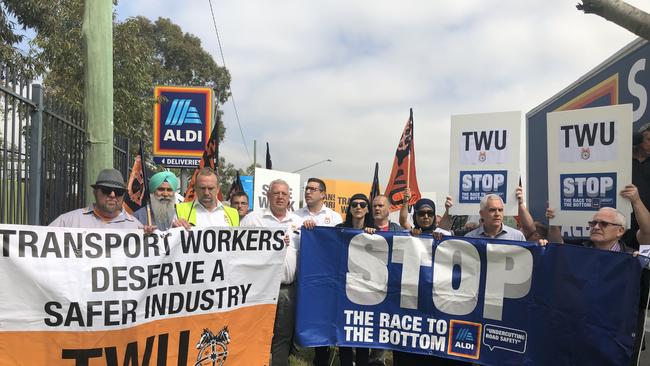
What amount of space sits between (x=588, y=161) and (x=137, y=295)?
3.87 meters

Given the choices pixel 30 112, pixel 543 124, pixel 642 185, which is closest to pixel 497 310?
pixel 642 185

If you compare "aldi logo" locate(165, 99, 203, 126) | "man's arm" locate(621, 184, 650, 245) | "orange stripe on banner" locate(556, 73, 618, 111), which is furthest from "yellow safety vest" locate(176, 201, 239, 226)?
"aldi logo" locate(165, 99, 203, 126)

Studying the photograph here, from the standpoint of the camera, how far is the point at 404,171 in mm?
6707

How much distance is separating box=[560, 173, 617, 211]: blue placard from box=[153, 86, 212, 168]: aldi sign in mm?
7938

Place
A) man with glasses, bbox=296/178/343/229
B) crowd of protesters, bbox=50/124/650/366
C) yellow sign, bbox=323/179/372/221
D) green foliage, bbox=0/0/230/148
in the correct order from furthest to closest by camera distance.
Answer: yellow sign, bbox=323/179/372/221 → green foliage, bbox=0/0/230/148 → man with glasses, bbox=296/178/343/229 → crowd of protesters, bbox=50/124/650/366

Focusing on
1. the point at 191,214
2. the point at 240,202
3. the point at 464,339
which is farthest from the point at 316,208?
the point at 240,202

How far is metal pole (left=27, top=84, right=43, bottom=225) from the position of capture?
16.7ft

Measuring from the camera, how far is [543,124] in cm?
743

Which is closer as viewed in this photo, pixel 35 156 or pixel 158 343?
pixel 158 343

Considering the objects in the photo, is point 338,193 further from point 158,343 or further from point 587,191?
point 158,343

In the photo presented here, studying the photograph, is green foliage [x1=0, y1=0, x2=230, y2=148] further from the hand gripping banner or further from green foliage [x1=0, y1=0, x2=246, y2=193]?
the hand gripping banner

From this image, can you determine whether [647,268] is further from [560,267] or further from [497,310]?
[497,310]

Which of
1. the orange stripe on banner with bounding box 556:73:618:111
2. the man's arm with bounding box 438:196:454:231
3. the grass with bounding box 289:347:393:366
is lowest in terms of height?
the grass with bounding box 289:347:393:366

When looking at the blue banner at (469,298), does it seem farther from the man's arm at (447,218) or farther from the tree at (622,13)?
the tree at (622,13)
